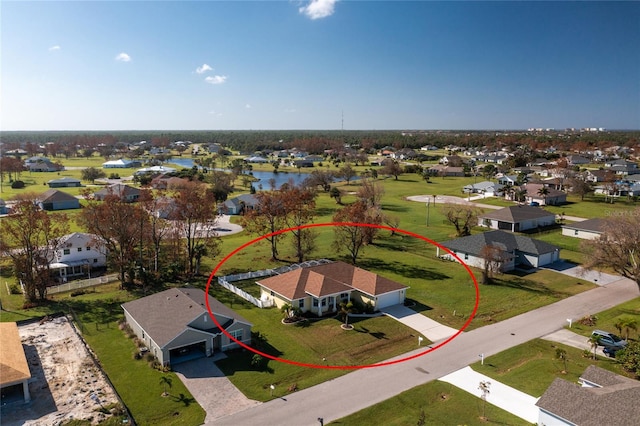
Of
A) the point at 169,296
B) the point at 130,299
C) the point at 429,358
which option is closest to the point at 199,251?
the point at 130,299

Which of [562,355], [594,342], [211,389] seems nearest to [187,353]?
[211,389]

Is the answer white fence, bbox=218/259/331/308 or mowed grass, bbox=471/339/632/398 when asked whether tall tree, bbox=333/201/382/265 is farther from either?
mowed grass, bbox=471/339/632/398

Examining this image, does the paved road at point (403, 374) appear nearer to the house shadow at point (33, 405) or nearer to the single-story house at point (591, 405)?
the single-story house at point (591, 405)

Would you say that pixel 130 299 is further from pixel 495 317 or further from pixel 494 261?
pixel 494 261

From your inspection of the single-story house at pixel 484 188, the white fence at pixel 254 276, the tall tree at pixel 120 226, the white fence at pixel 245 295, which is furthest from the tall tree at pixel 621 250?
the single-story house at pixel 484 188

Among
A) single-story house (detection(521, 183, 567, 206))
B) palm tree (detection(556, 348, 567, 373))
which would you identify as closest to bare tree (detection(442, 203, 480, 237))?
single-story house (detection(521, 183, 567, 206))

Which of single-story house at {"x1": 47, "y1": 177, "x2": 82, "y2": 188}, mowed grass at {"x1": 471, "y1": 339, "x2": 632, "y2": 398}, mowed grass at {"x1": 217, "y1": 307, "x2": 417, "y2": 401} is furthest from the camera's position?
single-story house at {"x1": 47, "y1": 177, "x2": 82, "y2": 188}
